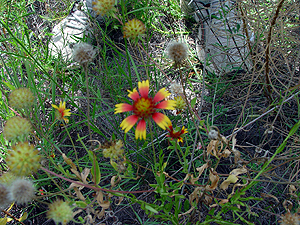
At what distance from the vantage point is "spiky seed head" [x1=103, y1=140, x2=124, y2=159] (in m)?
1.00

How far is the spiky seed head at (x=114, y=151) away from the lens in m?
1.00

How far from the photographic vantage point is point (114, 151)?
39.6 inches

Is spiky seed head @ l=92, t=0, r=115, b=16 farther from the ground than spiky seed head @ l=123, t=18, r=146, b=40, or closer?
farther from the ground

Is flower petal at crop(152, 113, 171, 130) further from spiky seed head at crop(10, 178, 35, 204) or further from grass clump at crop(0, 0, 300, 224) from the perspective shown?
spiky seed head at crop(10, 178, 35, 204)

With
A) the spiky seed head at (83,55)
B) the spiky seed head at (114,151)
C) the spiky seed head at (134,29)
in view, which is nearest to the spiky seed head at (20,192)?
the spiky seed head at (114,151)

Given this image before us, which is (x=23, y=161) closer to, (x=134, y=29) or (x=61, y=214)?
(x=61, y=214)

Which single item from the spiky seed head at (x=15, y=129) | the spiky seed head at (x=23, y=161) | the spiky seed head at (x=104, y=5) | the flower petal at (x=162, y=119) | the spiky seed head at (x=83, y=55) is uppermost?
the spiky seed head at (x=104, y=5)

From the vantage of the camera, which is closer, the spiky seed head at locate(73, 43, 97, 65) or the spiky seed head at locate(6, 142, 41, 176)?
the spiky seed head at locate(6, 142, 41, 176)

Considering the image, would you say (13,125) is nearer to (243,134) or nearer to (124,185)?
(124,185)

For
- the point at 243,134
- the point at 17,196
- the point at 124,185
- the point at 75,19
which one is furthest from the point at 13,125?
the point at 75,19

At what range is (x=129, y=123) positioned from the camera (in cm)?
99

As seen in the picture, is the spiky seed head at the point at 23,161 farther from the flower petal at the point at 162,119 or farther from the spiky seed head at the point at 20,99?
the flower petal at the point at 162,119

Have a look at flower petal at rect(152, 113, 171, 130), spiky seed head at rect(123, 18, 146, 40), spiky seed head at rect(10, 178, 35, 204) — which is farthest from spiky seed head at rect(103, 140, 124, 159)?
spiky seed head at rect(123, 18, 146, 40)

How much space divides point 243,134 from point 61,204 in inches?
53.0
